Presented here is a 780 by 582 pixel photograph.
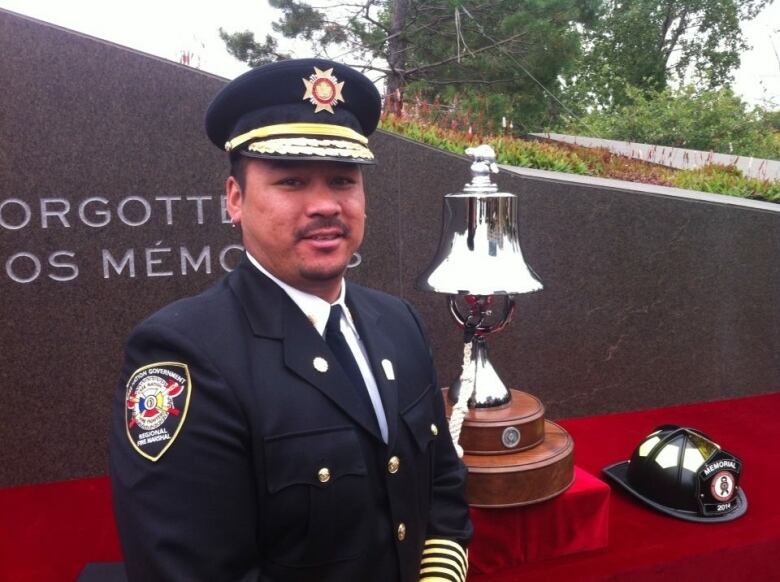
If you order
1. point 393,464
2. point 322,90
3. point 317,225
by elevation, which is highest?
point 322,90

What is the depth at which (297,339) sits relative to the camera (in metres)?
1.42

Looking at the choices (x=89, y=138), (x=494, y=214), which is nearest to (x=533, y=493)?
(x=494, y=214)

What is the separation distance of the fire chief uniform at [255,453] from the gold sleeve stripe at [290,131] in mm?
254

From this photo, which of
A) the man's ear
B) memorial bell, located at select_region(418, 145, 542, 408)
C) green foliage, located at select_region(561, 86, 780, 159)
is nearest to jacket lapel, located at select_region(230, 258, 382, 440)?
the man's ear

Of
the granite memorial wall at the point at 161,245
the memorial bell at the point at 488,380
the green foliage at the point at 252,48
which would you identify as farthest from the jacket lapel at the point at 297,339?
the green foliage at the point at 252,48

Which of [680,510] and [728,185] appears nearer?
[680,510]

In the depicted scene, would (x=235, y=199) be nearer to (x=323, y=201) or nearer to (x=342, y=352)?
(x=323, y=201)

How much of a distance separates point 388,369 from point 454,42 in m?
12.3

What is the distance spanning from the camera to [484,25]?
1280cm

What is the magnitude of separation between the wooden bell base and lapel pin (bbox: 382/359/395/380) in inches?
31.6

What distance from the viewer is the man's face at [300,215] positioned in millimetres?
1352

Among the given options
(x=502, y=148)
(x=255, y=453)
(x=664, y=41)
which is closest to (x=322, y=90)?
(x=255, y=453)

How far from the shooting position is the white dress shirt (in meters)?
1.47

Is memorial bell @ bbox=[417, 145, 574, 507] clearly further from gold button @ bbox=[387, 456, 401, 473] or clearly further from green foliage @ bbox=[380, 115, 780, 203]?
green foliage @ bbox=[380, 115, 780, 203]
